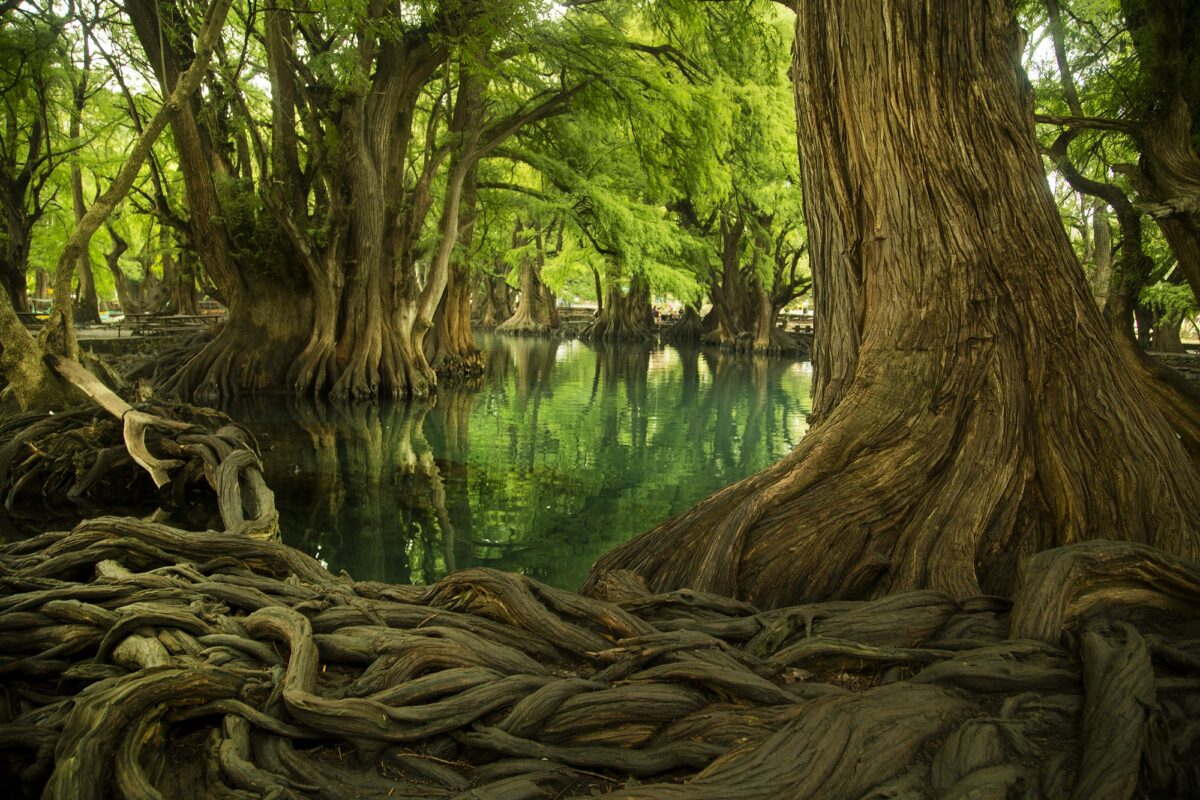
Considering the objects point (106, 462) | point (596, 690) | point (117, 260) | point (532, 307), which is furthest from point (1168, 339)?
point (117, 260)

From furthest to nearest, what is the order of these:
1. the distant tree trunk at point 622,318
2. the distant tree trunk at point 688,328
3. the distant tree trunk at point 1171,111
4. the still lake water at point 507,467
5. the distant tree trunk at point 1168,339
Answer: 1. the distant tree trunk at point 688,328
2. the distant tree trunk at point 622,318
3. the distant tree trunk at point 1168,339
4. the still lake water at point 507,467
5. the distant tree trunk at point 1171,111

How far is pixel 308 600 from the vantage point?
3.23 meters

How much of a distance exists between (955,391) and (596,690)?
2.28 meters

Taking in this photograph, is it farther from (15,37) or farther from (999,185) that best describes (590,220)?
(999,185)

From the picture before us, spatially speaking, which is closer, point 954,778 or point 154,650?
point 954,778

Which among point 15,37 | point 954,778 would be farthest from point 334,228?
point 954,778

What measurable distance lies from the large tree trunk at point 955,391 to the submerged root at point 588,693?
0.47 metres

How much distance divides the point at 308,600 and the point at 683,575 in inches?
69.6

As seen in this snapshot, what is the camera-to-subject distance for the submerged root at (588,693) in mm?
2246

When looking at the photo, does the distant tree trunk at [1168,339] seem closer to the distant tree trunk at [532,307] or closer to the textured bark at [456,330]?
the textured bark at [456,330]

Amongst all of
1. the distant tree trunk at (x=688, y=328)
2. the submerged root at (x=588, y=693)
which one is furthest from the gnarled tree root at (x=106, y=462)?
the distant tree trunk at (x=688, y=328)

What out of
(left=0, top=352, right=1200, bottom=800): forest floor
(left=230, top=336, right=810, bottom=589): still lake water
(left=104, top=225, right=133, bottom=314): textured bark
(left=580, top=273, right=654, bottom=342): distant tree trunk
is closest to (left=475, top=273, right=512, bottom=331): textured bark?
(left=580, top=273, right=654, bottom=342): distant tree trunk

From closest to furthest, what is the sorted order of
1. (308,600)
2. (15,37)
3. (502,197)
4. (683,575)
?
(308,600) → (683,575) → (15,37) → (502,197)

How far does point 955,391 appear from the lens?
12.1ft
